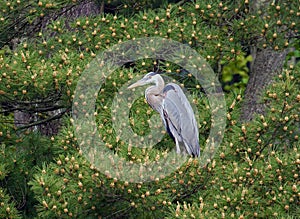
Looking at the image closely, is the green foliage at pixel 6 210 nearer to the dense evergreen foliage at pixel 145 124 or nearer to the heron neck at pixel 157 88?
the dense evergreen foliage at pixel 145 124

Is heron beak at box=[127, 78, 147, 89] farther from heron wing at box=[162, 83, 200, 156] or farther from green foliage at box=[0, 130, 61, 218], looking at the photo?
green foliage at box=[0, 130, 61, 218]

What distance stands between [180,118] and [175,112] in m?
0.04

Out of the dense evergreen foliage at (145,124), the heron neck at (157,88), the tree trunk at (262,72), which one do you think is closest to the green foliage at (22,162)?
the dense evergreen foliage at (145,124)

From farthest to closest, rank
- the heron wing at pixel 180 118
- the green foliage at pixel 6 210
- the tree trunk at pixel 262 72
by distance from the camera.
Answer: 1. the tree trunk at pixel 262 72
2. the green foliage at pixel 6 210
3. the heron wing at pixel 180 118

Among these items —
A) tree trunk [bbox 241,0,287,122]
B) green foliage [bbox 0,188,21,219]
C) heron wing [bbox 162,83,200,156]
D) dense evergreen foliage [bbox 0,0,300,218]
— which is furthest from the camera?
tree trunk [bbox 241,0,287,122]

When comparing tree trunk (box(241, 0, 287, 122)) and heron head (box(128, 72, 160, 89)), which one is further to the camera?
tree trunk (box(241, 0, 287, 122))

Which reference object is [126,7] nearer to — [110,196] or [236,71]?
[110,196]

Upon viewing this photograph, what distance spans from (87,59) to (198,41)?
0.71m

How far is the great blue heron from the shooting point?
4559 millimetres

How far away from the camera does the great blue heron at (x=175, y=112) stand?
4.56 metres

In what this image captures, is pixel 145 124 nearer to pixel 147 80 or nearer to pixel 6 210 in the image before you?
pixel 147 80

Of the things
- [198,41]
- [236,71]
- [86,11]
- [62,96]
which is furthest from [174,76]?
[236,71]

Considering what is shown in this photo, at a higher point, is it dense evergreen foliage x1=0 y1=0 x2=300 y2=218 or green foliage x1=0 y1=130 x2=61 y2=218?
dense evergreen foliage x1=0 y1=0 x2=300 y2=218

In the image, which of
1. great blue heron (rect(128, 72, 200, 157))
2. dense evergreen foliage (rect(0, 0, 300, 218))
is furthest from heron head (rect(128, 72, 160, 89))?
dense evergreen foliage (rect(0, 0, 300, 218))
